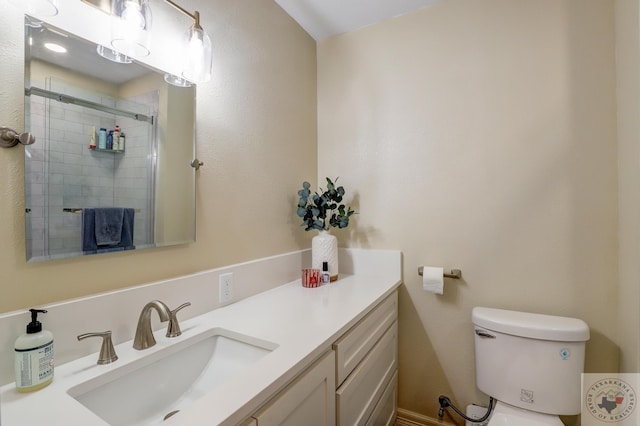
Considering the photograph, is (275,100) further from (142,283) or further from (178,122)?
(142,283)

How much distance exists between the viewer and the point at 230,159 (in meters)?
1.25

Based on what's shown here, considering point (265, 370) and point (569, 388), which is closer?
point (265, 370)

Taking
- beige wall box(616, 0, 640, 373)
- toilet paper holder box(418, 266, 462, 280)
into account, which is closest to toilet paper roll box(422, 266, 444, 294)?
toilet paper holder box(418, 266, 462, 280)

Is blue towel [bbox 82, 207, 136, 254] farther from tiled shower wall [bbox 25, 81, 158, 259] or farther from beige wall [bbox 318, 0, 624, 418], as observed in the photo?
beige wall [bbox 318, 0, 624, 418]

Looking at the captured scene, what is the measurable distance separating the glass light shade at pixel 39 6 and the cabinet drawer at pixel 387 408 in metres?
1.70

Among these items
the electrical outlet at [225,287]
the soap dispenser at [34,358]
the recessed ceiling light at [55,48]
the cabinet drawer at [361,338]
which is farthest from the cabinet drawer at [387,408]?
the recessed ceiling light at [55,48]

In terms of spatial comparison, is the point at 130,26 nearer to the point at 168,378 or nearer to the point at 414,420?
the point at 168,378

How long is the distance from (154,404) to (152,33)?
45.4 inches

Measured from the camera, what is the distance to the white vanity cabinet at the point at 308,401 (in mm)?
661

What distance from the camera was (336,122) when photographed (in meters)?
1.84

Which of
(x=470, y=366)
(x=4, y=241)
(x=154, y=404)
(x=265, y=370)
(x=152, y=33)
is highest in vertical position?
(x=152, y=33)

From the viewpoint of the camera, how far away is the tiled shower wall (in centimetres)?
71

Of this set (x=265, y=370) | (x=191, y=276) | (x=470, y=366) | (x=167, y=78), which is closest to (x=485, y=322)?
(x=470, y=366)

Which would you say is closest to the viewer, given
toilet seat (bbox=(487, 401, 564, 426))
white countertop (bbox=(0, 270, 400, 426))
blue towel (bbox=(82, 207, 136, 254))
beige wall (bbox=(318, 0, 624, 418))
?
white countertop (bbox=(0, 270, 400, 426))
